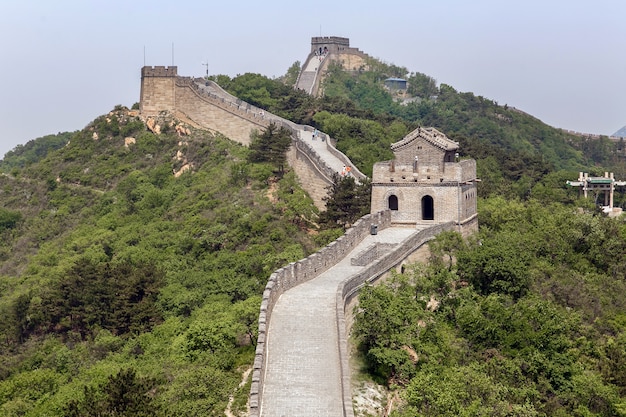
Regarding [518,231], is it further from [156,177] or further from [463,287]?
[156,177]

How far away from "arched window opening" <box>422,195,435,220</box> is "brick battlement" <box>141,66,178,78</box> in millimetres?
25617

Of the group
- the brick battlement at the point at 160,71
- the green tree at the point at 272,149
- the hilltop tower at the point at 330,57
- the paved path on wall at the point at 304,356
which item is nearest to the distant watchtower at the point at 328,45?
the hilltop tower at the point at 330,57

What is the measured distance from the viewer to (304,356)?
1861 centimetres

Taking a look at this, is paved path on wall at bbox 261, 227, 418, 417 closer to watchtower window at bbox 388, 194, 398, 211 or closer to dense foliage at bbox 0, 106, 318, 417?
dense foliage at bbox 0, 106, 318, 417

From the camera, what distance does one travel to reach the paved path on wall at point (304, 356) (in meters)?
17.0

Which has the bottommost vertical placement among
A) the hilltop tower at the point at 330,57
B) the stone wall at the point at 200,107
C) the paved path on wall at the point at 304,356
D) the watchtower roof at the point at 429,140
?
the paved path on wall at the point at 304,356

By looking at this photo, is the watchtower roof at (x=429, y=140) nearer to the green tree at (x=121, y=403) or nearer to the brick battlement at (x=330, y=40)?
the green tree at (x=121, y=403)

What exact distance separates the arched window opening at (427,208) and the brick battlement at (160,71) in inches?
1009

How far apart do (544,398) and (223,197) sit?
22.6 metres

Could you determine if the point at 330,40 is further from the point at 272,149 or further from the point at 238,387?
the point at 238,387

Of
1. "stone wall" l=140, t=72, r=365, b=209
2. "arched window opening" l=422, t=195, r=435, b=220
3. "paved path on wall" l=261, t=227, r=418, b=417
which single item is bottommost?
"paved path on wall" l=261, t=227, r=418, b=417

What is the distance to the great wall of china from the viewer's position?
17.7m

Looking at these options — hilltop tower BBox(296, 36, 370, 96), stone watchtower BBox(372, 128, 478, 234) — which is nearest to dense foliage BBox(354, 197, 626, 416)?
stone watchtower BBox(372, 128, 478, 234)

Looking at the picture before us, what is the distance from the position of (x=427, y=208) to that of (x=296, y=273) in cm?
996
